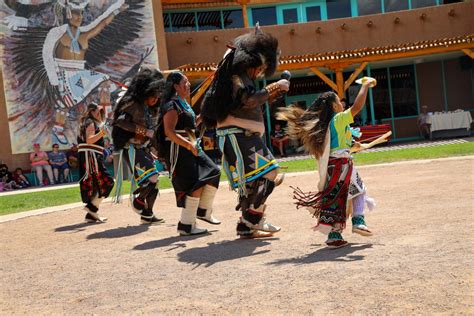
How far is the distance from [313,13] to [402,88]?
15.8 ft

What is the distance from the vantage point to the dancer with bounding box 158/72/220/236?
21.6ft

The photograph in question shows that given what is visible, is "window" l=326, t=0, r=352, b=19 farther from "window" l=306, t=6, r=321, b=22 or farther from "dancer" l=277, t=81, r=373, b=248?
"dancer" l=277, t=81, r=373, b=248

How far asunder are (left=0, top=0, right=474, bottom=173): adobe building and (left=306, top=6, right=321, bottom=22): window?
0.49 feet

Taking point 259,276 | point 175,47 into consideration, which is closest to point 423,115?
point 175,47

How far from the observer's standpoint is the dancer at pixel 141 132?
7609 millimetres

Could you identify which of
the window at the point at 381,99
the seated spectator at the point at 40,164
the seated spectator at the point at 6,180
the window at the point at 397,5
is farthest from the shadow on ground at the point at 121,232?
the window at the point at 397,5

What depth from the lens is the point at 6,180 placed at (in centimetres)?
2028

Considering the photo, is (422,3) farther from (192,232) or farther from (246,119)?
(246,119)

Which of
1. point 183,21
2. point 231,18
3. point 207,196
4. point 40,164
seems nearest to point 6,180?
point 40,164

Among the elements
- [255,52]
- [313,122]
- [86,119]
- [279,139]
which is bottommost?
[279,139]

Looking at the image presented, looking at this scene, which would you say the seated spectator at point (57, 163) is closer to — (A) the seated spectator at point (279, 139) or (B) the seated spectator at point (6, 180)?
(B) the seated spectator at point (6, 180)

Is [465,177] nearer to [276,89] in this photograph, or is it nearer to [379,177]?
[379,177]

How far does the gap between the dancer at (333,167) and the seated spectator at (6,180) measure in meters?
16.6

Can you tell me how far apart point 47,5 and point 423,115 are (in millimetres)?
13674
